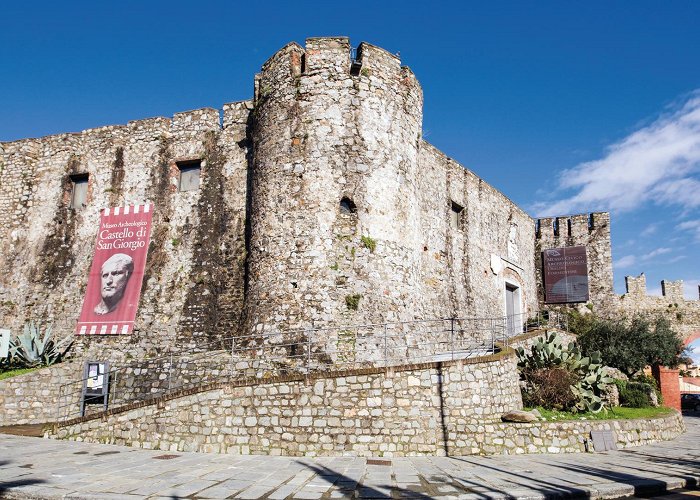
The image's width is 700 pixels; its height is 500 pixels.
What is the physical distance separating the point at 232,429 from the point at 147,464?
1.83 meters

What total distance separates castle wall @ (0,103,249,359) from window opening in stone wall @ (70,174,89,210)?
15 cm

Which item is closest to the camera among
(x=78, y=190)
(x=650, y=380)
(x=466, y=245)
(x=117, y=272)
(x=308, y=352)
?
(x=308, y=352)

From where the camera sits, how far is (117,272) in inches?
634

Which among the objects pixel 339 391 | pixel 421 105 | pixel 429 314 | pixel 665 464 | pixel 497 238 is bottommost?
pixel 665 464

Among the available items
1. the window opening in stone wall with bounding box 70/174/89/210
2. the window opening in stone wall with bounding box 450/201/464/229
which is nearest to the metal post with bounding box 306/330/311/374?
the window opening in stone wall with bounding box 450/201/464/229

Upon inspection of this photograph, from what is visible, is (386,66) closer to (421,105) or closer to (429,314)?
(421,105)

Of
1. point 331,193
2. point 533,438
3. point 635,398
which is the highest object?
point 331,193

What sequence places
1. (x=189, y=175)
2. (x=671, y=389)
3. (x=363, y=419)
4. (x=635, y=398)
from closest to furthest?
(x=363, y=419) → (x=635, y=398) → (x=189, y=175) → (x=671, y=389)

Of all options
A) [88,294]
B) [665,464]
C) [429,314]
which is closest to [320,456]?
[665,464]

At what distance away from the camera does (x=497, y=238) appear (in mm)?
21859

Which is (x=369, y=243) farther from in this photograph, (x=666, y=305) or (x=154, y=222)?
(x=666, y=305)

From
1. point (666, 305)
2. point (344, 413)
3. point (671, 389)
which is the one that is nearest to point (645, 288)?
point (666, 305)

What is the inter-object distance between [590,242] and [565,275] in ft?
6.50

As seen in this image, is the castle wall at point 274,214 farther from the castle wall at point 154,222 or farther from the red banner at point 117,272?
the red banner at point 117,272
